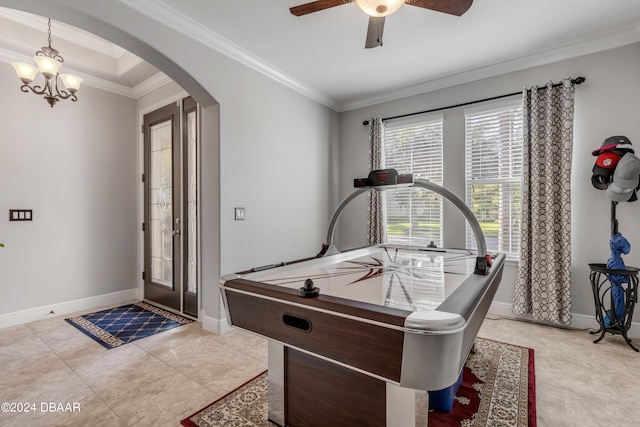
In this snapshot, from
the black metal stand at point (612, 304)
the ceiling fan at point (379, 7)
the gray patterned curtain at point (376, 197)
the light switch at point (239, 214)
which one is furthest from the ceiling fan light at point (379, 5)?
the black metal stand at point (612, 304)

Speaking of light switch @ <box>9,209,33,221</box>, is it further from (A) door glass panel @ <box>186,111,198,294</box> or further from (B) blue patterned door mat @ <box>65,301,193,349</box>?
(A) door glass panel @ <box>186,111,198,294</box>

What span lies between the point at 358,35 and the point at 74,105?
344cm

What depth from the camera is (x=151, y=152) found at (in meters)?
4.09

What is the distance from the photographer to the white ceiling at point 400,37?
2.44 metres

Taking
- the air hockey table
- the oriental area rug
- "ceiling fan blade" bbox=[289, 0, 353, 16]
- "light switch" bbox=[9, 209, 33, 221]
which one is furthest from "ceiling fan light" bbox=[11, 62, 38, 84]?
the oriental area rug

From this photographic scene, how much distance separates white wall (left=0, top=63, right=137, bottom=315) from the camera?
3.15m

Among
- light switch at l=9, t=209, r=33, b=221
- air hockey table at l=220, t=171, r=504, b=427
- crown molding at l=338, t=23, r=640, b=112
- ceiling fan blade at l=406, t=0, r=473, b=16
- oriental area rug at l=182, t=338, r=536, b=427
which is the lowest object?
oriental area rug at l=182, t=338, r=536, b=427

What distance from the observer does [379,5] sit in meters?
1.60

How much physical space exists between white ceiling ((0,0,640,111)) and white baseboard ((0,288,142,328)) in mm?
2788

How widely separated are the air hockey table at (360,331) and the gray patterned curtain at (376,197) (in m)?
2.22

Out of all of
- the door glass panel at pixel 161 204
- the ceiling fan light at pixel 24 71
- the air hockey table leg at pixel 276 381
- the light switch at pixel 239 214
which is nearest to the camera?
the air hockey table leg at pixel 276 381

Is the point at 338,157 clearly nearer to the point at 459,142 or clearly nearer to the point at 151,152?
the point at 459,142

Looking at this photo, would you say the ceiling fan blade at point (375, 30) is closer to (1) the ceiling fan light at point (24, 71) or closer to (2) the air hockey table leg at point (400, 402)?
(2) the air hockey table leg at point (400, 402)

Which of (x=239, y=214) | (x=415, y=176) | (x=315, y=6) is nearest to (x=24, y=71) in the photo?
(x=239, y=214)
